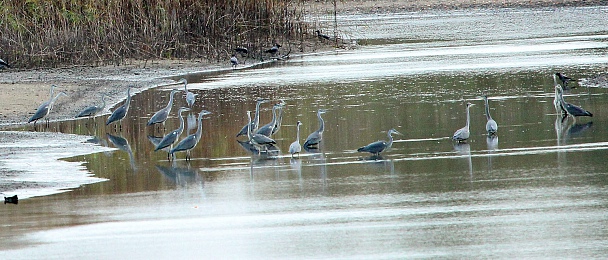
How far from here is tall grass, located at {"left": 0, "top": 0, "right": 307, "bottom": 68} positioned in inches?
997

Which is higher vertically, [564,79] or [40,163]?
[564,79]

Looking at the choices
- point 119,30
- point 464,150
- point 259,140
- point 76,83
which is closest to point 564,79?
point 464,150

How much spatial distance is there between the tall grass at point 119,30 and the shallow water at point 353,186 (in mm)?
6067

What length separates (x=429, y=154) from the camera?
11961 mm

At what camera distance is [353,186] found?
10.2 metres

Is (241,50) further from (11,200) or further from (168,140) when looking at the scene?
(11,200)

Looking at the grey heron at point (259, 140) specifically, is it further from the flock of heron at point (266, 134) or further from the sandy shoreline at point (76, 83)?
the sandy shoreline at point (76, 83)

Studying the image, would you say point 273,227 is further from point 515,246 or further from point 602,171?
point 602,171

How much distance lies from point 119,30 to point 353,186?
16660 mm

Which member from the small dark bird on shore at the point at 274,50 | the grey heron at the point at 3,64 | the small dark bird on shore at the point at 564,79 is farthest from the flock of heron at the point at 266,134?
the small dark bird on shore at the point at 274,50

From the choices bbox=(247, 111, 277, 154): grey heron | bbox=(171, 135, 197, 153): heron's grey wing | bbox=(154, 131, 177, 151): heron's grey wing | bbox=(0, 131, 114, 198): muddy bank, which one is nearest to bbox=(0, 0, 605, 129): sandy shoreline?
→ bbox=(0, 131, 114, 198): muddy bank

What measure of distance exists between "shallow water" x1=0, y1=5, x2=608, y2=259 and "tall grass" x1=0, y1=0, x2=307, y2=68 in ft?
19.9

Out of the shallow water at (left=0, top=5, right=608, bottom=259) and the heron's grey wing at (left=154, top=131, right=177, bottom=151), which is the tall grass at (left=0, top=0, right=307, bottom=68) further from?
the heron's grey wing at (left=154, top=131, right=177, bottom=151)

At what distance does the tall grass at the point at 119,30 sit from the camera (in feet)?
83.0
